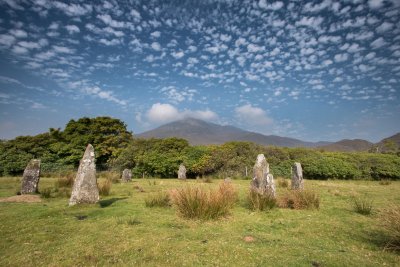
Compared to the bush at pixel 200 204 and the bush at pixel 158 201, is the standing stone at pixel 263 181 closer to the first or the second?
the bush at pixel 200 204

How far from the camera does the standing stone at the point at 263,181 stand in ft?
37.1

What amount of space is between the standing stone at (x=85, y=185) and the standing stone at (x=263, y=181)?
6.54 metres

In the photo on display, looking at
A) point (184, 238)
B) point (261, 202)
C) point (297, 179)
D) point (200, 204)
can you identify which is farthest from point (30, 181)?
point (297, 179)

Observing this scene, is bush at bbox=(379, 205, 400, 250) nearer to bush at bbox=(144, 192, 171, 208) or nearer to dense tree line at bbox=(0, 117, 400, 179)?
bush at bbox=(144, 192, 171, 208)

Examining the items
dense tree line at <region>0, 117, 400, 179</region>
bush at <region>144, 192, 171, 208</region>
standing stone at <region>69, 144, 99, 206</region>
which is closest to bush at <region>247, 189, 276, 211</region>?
bush at <region>144, 192, 171, 208</region>

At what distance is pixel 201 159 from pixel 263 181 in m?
20.6

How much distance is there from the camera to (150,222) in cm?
809

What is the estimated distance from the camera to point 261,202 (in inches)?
393

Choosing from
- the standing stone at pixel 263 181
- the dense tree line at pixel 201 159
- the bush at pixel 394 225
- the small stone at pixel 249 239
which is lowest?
the small stone at pixel 249 239

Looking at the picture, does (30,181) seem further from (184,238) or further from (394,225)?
(394,225)

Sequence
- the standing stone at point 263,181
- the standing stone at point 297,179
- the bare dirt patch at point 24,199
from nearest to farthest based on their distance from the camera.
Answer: the standing stone at point 263,181, the bare dirt patch at point 24,199, the standing stone at point 297,179

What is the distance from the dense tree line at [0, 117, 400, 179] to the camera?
30547 mm

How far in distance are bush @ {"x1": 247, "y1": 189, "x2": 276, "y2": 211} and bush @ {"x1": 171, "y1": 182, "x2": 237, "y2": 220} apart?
1.63 m

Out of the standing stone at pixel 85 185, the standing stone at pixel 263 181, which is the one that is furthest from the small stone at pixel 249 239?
the standing stone at pixel 85 185
